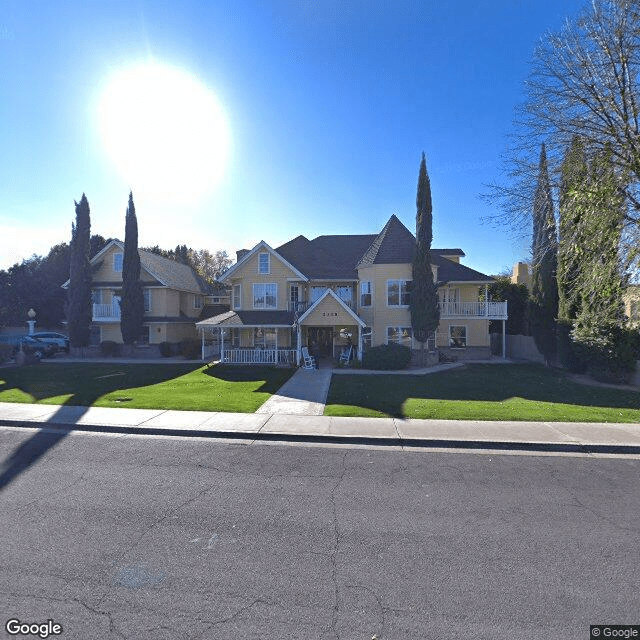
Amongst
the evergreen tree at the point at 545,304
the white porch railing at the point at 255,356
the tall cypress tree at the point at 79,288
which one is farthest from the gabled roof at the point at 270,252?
the evergreen tree at the point at 545,304

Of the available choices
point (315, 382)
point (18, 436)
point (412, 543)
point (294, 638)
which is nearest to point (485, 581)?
point (412, 543)

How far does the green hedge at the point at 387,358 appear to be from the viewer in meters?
20.4

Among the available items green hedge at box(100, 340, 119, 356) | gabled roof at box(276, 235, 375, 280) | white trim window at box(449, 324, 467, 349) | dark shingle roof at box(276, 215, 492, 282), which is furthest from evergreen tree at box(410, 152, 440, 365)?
green hedge at box(100, 340, 119, 356)

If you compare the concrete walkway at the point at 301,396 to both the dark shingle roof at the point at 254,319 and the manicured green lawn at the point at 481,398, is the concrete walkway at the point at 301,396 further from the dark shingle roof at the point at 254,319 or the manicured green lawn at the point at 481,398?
the dark shingle roof at the point at 254,319

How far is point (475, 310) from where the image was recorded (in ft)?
82.3

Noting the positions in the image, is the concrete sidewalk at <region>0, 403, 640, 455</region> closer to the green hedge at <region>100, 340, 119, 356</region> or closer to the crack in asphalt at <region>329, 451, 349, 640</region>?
the crack in asphalt at <region>329, 451, 349, 640</region>

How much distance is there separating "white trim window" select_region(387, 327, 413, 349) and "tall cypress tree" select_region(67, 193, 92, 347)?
2325 cm

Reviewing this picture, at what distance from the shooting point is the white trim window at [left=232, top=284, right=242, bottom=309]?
2530 centimetres

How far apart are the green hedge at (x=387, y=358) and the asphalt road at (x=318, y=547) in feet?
44.4

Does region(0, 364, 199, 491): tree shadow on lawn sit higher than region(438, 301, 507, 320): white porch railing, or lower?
lower

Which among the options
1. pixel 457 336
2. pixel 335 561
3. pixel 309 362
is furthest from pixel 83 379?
pixel 457 336

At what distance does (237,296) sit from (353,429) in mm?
18801

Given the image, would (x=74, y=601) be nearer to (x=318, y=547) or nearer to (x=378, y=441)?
(x=318, y=547)

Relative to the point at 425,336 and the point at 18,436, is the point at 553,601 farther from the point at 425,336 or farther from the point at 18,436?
the point at 425,336
